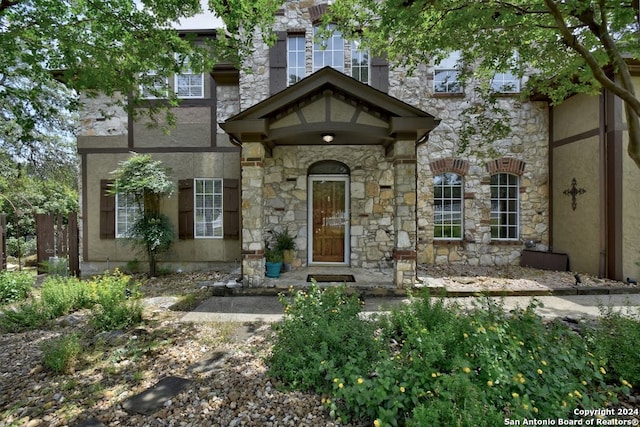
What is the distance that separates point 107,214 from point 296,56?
655 centimetres

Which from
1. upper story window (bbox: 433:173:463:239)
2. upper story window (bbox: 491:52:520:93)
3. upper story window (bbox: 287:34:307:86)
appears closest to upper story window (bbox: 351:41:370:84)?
upper story window (bbox: 287:34:307:86)

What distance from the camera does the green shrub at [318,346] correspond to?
2568 mm

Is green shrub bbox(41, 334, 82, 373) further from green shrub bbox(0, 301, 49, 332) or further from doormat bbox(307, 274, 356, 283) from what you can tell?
doormat bbox(307, 274, 356, 283)

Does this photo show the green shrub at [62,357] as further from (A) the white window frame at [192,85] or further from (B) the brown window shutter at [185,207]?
(A) the white window frame at [192,85]

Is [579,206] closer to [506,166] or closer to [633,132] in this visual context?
[506,166]

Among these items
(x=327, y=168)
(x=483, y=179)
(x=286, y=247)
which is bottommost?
(x=286, y=247)

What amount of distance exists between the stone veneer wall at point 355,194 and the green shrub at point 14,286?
4.75 meters

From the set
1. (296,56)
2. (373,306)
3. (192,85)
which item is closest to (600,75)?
(373,306)

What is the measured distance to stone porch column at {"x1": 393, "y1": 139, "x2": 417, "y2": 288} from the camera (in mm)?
5570

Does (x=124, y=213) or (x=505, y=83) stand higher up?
(x=505, y=83)

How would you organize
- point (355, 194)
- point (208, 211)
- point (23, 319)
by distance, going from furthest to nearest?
point (208, 211)
point (355, 194)
point (23, 319)

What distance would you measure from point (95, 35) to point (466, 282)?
7.85 metres

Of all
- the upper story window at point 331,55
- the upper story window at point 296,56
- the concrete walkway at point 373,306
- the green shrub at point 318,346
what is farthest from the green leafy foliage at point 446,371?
the upper story window at point 331,55

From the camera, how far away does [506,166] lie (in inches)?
302
